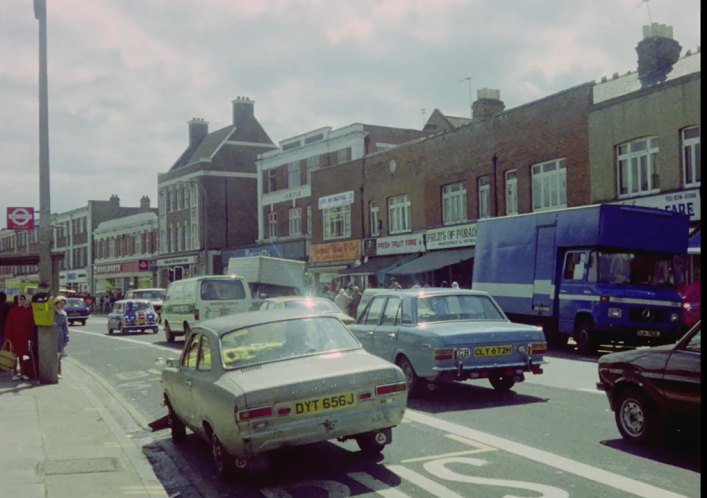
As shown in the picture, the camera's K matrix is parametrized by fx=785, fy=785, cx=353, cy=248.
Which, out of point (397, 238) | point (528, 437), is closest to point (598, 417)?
point (528, 437)

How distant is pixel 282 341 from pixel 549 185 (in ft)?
75.7

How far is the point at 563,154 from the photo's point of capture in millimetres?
28109

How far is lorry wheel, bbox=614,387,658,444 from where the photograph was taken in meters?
7.35

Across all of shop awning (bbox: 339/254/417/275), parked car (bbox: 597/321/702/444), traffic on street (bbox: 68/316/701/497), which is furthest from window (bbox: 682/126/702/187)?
parked car (bbox: 597/321/702/444)

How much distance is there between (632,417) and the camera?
25.0 feet

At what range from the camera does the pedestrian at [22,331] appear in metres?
15.4

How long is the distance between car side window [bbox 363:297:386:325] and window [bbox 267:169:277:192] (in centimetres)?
3986

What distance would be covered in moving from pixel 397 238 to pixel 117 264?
47905 millimetres

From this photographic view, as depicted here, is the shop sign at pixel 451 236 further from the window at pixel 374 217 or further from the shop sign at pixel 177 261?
the shop sign at pixel 177 261

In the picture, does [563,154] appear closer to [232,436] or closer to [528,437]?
[528,437]

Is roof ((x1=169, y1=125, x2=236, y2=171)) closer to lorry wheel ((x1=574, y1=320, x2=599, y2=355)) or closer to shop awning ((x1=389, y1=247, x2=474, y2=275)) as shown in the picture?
shop awning ((x1=389, y1=247, x2=474, y2=275))

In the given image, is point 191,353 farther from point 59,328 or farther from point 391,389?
point 59,328

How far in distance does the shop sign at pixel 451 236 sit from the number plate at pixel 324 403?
2539 cm

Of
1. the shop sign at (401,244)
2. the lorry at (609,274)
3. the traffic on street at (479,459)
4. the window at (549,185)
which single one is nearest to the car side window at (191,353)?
the traffic on street at (479,459)
